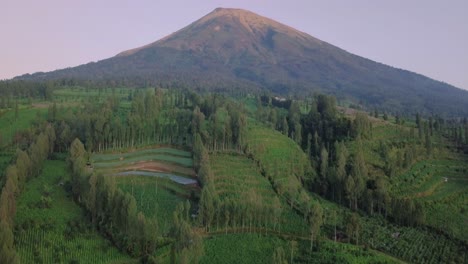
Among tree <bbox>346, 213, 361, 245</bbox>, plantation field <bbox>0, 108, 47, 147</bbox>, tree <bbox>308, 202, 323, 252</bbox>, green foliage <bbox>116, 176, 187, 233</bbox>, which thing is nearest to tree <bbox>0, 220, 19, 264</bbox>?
green foliage <bbox>116, 176, 187, 233</bbox>

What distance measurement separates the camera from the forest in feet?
148

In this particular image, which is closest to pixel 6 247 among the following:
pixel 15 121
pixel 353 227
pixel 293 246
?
pixel 293 246

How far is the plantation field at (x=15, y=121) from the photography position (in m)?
81.4

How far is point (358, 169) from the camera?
68750mm

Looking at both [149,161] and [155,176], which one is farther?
[149,161]

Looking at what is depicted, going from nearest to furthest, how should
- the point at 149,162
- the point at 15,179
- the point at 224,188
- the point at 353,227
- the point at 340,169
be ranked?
the point at 353,227 → the point at 15,179 → the point at 224,188 → the point at 340,169 → the point at 149,162

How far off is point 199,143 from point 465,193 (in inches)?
1730

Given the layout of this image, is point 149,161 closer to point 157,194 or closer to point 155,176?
point 155,176

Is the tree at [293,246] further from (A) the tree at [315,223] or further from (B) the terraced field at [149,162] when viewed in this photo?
(B) the terraced field at [149,162]

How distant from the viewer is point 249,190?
59031mm

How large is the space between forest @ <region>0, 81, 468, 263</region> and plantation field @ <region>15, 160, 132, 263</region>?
17 cm

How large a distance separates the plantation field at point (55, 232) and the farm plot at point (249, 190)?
16158 mm

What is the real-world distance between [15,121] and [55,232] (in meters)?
53.1

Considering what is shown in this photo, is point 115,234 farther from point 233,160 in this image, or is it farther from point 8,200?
point 233,160
